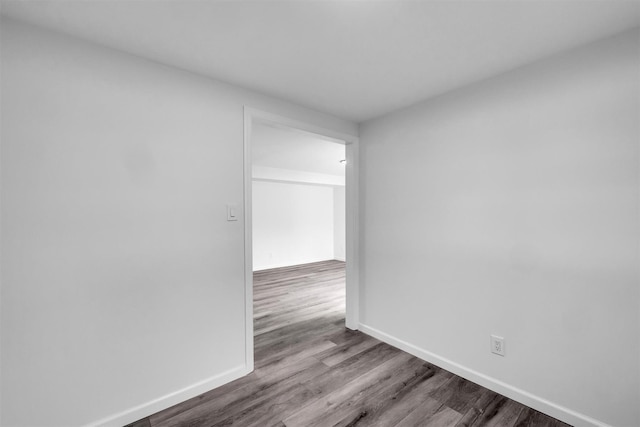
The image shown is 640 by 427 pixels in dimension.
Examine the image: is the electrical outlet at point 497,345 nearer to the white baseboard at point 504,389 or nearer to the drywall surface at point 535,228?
the drywall surface at point 535,228

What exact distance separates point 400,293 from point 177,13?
8.79ft

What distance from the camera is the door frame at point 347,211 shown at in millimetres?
2250

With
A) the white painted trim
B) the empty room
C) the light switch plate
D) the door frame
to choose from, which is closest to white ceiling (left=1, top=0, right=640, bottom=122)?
the empty room

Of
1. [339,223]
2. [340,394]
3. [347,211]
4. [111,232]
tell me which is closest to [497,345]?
[340,394]

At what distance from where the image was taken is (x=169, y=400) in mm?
1888

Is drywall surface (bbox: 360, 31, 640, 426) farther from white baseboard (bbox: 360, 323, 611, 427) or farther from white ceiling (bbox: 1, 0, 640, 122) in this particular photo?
white ceiling (bbox: 1, 0, 640, 122)

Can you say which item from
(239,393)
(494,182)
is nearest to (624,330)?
(494,182)

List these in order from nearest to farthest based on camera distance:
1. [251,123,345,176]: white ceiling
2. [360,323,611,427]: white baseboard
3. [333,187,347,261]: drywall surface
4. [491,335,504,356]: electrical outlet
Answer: [360,323,611,427]: white baseboard, [491,335,504,356]: electrical outlet, [251,123,345,176]: white ceiling, [333,187,347,261]: drywall surface

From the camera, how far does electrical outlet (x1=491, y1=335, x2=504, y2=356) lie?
6.61 feet

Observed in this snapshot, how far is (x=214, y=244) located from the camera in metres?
2.09

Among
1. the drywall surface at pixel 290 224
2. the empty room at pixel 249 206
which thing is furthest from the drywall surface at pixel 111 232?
the drywall surface at pixel 290 224

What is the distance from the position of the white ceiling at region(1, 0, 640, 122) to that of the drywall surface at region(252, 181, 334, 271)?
4.82 meters

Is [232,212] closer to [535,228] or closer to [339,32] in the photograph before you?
[339,32]

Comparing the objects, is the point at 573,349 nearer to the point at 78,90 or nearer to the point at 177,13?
the point at 177,13
